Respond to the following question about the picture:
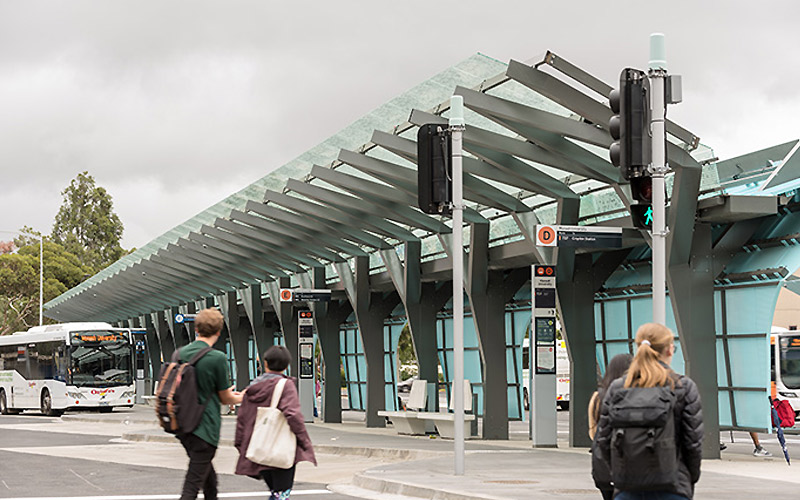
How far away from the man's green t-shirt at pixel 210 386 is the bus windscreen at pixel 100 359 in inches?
1422

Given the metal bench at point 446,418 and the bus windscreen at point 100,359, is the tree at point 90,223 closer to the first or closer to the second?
the bus windscreen at point 100,359

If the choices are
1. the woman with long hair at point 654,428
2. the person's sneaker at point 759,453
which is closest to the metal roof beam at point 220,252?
the person's sneaker at point 759,453

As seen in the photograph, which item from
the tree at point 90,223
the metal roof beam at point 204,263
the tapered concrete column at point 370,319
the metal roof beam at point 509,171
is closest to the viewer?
the metal roof beam at point 509,171

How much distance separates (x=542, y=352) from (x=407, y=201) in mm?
3770

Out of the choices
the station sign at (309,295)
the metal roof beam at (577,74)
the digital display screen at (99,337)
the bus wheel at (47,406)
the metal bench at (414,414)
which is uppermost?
the metal roof beam at (577,74)

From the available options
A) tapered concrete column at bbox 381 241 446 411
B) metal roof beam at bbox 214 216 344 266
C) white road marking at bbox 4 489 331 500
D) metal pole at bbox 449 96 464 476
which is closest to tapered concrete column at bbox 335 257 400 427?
metal roof beam at bbox 214 216 344 266

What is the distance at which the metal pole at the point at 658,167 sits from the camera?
973 centimetres

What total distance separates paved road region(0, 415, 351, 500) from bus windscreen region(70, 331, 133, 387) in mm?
20932

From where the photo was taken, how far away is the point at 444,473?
1431cm

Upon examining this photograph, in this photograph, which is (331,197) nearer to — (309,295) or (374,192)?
(374,192)

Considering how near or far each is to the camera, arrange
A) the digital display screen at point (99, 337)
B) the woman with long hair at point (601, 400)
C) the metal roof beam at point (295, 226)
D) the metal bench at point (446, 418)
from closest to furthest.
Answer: the woman with long hair at point (601, 400) < the metal bench at point (446, 418) < the metal roof beam at point (295, 226) < the digital display screen at point (99, 337)

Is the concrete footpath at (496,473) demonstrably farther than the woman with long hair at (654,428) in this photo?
Yes

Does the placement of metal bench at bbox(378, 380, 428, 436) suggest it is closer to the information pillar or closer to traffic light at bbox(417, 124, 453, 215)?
the information pillar

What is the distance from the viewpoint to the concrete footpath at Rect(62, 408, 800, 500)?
39.4 ft
